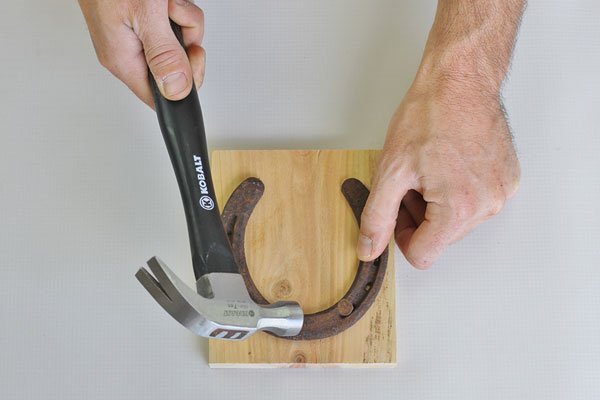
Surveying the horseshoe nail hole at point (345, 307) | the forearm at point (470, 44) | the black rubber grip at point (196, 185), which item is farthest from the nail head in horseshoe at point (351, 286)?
the forearm at point (470, 44)

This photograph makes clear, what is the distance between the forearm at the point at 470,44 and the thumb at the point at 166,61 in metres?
0.43

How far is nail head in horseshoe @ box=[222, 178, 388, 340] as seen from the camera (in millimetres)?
1105

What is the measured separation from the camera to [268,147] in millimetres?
1263

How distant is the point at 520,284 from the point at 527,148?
276 millimetres

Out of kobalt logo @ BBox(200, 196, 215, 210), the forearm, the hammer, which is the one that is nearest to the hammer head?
the hammer

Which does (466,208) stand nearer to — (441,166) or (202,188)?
(441,166)

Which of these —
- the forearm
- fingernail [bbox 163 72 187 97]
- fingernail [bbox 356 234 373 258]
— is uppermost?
the forearm

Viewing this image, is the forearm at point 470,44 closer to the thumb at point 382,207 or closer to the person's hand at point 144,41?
the thumb at point 382,207

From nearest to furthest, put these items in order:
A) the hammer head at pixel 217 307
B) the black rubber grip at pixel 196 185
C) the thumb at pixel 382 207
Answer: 1. the hammer head at pixel 217 307
2. the black rubber grip at pixel 196 185
3. the thumb at pixel 382 207

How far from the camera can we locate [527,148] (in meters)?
1.26

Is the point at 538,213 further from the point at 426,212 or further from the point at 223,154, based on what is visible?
the point at 223,154

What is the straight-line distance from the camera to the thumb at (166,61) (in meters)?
1.00

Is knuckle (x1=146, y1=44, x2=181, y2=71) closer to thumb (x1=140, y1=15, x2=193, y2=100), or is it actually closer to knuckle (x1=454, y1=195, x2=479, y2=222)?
thumb (x1=140, y1=15, x2=193, y2=100)

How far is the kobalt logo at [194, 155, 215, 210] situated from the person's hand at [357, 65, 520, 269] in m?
0.28
